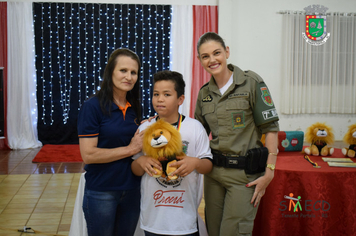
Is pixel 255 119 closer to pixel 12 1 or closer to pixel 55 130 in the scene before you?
pixel 55 130

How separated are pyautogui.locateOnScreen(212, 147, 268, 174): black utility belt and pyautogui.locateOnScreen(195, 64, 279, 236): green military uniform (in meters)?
0.02

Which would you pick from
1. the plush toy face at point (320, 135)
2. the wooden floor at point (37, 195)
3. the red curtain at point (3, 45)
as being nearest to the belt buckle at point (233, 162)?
the plush toy face at point (320, 135)

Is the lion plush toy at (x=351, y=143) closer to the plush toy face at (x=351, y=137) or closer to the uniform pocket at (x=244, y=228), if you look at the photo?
the plush toy face at (x=351, y=137)

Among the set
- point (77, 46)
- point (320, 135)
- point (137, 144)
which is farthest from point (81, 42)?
point (137, 144)

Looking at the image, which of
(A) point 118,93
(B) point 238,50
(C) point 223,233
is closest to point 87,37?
(B) point 238,50

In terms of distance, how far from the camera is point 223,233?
1467mm

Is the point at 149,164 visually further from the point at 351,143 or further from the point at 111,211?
the point at 351,143

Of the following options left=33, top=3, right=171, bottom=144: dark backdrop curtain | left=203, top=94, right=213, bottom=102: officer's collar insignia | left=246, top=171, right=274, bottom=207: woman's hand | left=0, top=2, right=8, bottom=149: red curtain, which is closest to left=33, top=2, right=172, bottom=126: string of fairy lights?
left=33, top=3, right=171, bottom=144: dark backdrop curtain

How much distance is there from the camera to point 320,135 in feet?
7.70

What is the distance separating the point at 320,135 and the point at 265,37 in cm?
454

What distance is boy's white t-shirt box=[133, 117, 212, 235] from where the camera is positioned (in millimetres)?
1351

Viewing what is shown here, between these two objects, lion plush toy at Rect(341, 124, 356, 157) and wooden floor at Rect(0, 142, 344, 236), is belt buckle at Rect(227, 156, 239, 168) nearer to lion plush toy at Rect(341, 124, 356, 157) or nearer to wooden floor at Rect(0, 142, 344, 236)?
lion plush toy at Rect(341, 124, 356, 157)

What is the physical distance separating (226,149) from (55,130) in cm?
540

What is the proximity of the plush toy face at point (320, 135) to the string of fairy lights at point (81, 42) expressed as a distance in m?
4.26
